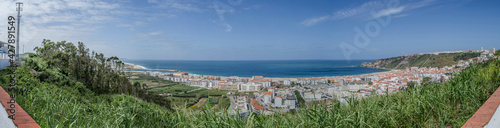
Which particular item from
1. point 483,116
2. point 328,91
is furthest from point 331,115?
point 328,91

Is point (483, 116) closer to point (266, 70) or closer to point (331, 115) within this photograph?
point (331, 115)

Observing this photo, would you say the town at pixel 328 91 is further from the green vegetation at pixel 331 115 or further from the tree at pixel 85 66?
the tree at pixel 85 66

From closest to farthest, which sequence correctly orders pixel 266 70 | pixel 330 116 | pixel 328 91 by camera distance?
1. pixel 330 116
2. pixel 328 91
3. pixel 266 70

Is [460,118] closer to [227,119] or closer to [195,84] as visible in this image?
[227,119]

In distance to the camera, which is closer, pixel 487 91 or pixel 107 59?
pixel 487 91

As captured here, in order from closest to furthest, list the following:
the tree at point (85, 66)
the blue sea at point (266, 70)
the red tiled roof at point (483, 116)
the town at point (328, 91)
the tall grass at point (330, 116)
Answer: the red tiled roof at point (483, 116), the tall grass at point (330, 116), the town at point (328, 91), the tree at point (85, 66), the blue sea at point (266, 70)

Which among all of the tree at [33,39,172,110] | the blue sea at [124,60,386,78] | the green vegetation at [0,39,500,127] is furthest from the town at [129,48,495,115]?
the blue sea at [124,60,386,78]

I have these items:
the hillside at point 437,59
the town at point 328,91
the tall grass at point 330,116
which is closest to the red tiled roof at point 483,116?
the tall grass at point 330,116

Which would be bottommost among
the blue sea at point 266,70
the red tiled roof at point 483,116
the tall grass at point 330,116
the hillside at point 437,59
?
the blue sea at point 266,70

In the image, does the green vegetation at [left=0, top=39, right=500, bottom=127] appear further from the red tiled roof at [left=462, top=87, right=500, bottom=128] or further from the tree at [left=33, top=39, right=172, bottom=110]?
the tree at [left=33, top=39, right=172, bottom=110]

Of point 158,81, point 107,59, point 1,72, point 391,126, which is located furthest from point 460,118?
point 158,81

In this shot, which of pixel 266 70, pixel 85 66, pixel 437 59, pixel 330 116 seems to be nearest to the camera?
pixel 330 116
